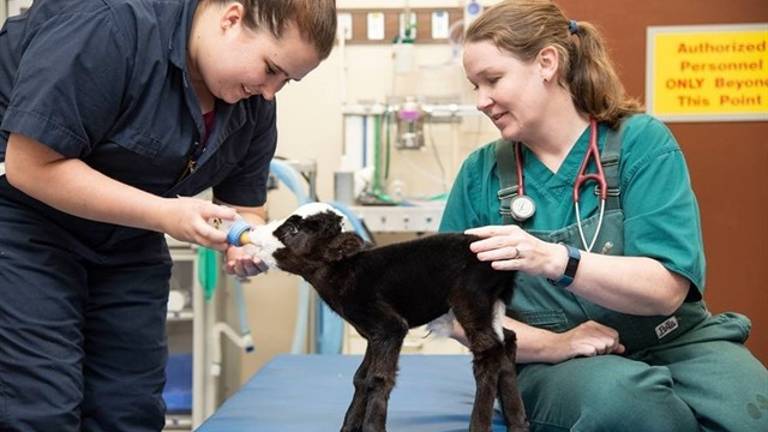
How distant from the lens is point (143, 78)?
4.34 ft

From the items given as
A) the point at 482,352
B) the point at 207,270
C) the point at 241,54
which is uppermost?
the point at 241,54

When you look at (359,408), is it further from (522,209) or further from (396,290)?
(522,209)

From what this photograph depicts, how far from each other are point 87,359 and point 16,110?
52 cm

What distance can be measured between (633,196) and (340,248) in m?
0.52

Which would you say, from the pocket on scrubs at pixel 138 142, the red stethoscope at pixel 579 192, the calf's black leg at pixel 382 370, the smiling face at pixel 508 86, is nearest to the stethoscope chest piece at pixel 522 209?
the red stethoscope at pixel 579 192

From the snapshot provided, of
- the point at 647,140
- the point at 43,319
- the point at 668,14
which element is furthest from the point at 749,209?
the point at 43,319

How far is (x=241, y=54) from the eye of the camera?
1.31 m

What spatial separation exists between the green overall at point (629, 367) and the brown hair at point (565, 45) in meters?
0.07

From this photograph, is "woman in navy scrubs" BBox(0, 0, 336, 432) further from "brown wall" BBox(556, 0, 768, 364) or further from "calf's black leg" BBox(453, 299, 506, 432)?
"brown wall" BBox(556, 0, 768, 364)

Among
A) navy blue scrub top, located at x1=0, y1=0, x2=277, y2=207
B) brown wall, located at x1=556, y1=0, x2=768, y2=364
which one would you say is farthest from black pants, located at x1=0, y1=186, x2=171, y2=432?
brown wall, located at x1=556, y1=0, x2=768, y2=364

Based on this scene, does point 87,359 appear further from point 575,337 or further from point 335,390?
point 575,337

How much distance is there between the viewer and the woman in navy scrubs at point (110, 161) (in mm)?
1239

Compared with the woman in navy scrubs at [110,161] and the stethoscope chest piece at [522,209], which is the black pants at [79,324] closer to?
the woman in navy scrubs at [110,161]

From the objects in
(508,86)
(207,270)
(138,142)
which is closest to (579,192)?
(508,86)
